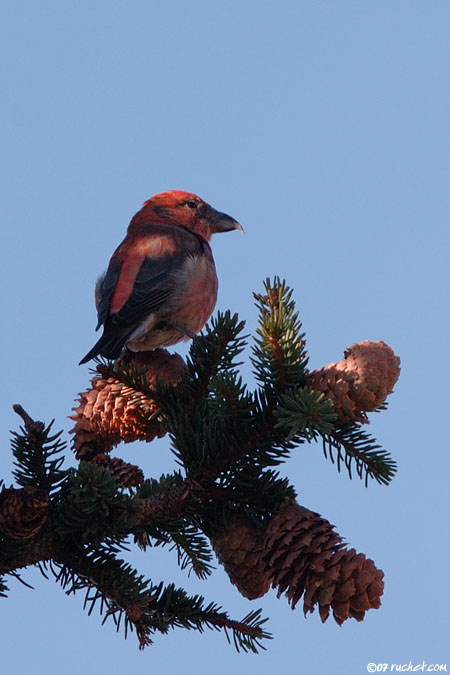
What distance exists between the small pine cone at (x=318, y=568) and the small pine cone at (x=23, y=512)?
0.63m

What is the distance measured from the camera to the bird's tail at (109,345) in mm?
3680

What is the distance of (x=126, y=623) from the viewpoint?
2316 millimetres

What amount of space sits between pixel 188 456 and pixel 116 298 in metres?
2.06

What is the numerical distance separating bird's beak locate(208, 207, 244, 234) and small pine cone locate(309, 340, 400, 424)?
3173 millimetres

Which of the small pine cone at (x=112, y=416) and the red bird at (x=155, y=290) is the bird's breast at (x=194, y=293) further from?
the small pine cone at (x=112, y=416)

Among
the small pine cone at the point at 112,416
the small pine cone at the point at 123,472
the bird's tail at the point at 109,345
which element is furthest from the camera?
the bird's tail at the point at 109,345

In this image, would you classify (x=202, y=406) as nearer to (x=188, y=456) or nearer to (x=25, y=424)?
(x=188, y=456)

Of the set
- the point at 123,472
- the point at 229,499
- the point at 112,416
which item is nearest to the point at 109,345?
the point at 112,416

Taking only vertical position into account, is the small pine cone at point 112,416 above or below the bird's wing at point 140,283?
below

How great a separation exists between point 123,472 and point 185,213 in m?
3.03

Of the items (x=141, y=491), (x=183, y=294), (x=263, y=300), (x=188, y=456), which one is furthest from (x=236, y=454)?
(x=183, y=294)

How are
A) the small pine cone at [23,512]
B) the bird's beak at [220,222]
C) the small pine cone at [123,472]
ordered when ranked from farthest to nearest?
the bird's beak at [220,222], the small pine cone at [123,472], the small pine cone at [23,512]

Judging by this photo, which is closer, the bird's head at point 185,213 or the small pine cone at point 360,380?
the small pine cone at point 360,380

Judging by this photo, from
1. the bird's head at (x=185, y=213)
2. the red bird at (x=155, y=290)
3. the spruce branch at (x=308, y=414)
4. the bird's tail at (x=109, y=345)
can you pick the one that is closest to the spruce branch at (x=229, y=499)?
the spruce branch at (x=308, y=414)
